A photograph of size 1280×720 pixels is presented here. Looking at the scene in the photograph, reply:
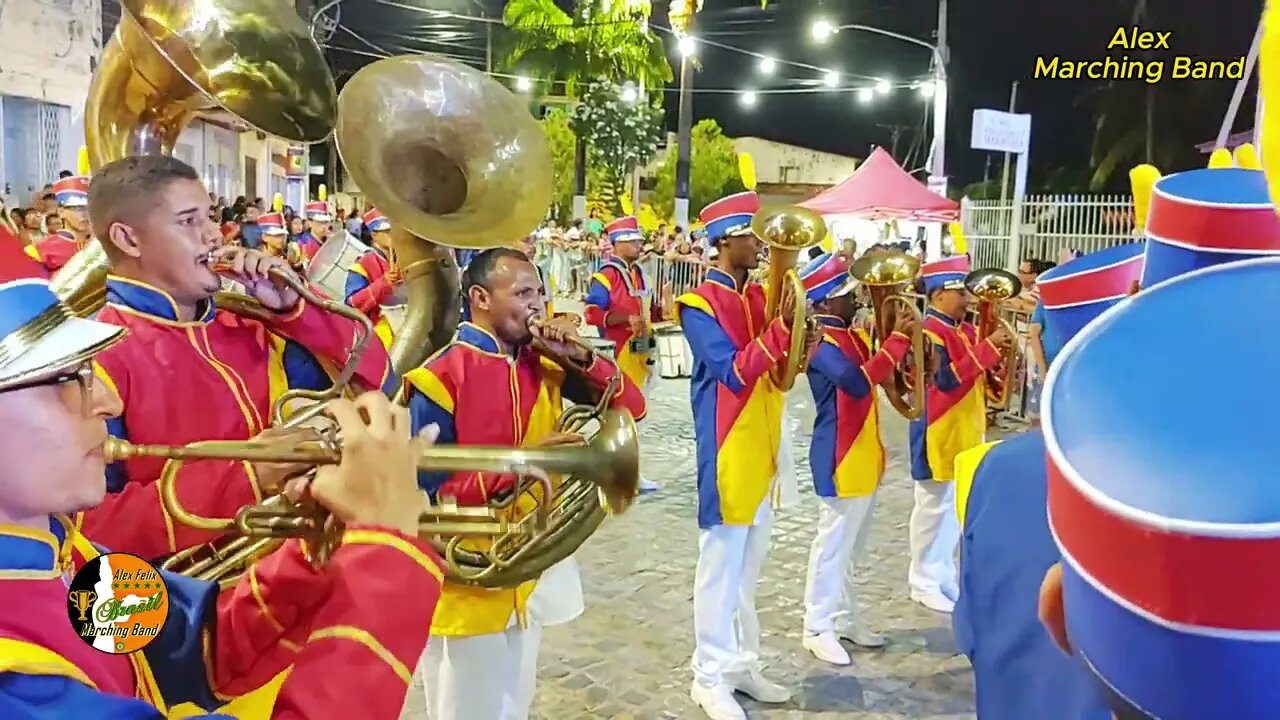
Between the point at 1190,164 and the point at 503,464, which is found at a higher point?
the point at 1190,164

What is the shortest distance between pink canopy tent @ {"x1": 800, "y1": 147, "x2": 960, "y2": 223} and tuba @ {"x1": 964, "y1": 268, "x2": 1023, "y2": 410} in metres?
9.56

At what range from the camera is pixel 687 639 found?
5.25m

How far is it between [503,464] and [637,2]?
80.0ft

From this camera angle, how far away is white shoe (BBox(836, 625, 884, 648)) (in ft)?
17.4

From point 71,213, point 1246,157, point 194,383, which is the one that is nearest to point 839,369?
point 1246,157

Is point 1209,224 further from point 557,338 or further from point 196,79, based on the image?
point 196,79

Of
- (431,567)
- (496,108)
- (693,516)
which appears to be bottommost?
(693,516)

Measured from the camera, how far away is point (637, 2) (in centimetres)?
2452

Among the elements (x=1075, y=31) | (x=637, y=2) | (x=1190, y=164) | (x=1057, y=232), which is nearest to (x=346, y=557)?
(x=1057, y=232)

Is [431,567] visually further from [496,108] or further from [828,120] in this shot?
[828,120]

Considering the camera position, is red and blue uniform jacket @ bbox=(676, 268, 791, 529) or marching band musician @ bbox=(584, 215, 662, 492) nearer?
red and blue uniform jacket @ bbox=(676, 268, 791, 529)

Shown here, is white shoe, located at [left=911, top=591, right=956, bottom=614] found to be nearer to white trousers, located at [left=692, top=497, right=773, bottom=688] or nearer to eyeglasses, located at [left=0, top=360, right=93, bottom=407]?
white trousers, located at [left=692, top=497, right=773, bottom=688]

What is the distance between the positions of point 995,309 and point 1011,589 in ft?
16.5

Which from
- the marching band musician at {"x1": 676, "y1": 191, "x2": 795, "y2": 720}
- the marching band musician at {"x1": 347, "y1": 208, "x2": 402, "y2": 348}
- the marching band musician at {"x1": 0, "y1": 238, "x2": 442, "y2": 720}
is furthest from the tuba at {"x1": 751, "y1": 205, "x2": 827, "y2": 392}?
the marching band musician at {"x1": 0, "y1": 238, "x2": 442, "y2": 720}
